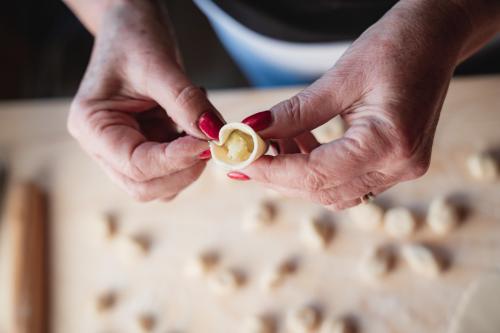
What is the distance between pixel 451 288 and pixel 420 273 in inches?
2.7

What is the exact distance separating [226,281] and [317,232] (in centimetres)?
24

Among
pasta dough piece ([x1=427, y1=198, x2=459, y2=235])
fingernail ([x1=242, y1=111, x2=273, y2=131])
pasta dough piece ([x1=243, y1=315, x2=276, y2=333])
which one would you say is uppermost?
fingernail ([x1=242, y1=111, x2=273, y2=131])

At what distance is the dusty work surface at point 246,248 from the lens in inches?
41.4

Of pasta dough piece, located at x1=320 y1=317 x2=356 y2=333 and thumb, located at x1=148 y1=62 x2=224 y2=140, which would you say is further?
pasta dough piece, located at x1=320 y1=317 x2=356 y2=333

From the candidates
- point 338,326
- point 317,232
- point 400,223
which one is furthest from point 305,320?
point 400,223

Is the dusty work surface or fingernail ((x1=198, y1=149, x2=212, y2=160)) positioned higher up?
fingernail ((x1=198, y1=149, x2=212, y2=160))

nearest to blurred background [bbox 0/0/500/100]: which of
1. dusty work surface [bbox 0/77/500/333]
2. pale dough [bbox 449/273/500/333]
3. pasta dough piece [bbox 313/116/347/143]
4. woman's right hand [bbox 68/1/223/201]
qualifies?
dusty work surface [bbox 0/77/500/333]

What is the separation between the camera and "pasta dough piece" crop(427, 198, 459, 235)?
105 cm

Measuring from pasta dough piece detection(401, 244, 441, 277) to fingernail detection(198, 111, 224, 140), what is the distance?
0.59 meters

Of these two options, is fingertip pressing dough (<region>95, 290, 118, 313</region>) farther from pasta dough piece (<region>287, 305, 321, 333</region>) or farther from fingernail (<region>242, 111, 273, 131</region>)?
fingernail (<region>242, 111, 273, 131</region>)

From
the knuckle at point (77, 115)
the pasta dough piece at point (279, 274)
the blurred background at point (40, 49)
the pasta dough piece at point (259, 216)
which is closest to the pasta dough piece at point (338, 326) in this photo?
the pasta dough piece at point (279, 274)

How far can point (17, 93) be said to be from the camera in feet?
6.13

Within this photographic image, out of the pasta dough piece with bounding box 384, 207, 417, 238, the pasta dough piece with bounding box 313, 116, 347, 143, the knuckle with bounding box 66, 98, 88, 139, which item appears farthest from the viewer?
the pasta dough piece with bounding box 313, 116, 347, 143

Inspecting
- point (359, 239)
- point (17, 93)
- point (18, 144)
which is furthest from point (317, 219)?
point (17, 93)
